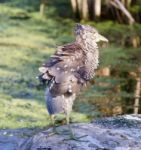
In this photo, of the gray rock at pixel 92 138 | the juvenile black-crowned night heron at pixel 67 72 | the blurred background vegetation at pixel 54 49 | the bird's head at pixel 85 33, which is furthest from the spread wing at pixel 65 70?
the blurred background vegetation at pixel 54 49

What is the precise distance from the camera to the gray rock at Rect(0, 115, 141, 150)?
12.4 ft

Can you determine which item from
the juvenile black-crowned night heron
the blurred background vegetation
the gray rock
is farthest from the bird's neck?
the blurred background vegetation

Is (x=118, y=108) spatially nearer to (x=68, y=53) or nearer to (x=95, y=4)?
(x=68, y=53)

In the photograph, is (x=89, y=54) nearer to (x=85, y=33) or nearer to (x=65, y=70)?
(x=85, y=33)

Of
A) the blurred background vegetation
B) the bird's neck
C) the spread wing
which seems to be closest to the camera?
the spread wing

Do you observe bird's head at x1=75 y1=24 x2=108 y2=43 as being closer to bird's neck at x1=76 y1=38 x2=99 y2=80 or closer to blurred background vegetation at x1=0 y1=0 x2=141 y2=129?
bird's neck at x1=76 y1=38 x2=99 y2=80

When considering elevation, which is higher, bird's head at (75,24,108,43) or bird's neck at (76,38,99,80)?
bird's head at (75,24,108,43)

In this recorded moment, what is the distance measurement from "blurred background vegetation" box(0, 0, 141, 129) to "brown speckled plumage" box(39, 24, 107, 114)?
1.67 meters

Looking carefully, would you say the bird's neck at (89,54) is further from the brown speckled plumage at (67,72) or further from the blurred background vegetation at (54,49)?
the blurred background vegetation at (54,49)

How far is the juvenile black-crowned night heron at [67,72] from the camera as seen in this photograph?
371cm

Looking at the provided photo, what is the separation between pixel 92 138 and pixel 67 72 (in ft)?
1.68

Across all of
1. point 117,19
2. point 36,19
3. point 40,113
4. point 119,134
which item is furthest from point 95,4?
point 119,134

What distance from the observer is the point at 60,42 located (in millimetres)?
9008

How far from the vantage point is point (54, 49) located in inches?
340
